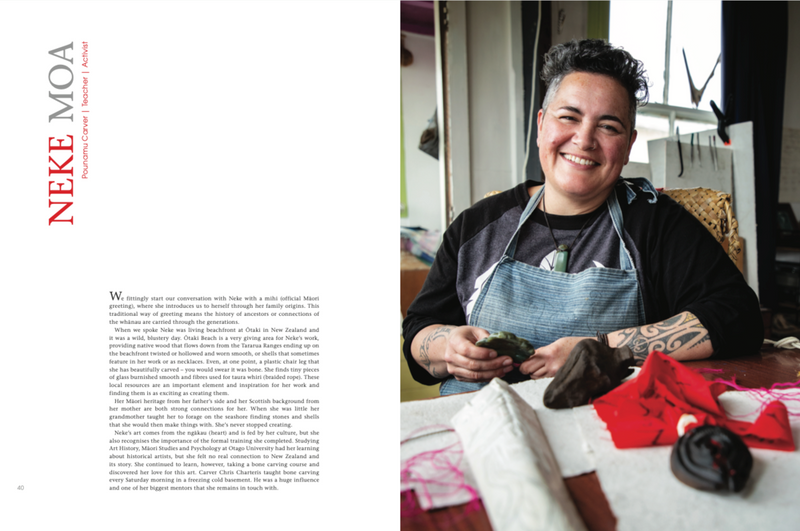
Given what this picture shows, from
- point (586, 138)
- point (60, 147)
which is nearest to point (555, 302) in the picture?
point (586, 138)

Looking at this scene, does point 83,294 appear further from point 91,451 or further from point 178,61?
point 178,61

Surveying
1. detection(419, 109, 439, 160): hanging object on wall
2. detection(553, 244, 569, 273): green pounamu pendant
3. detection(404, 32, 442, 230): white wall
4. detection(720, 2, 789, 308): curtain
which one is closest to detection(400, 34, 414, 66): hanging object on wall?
detection(404, 32, 442, 230): white wall

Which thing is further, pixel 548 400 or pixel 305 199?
pixel 305 199

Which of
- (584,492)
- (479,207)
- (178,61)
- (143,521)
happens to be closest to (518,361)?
(584,492)

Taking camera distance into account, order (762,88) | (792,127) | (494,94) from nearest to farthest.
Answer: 1. (494,94)
2. (762,88)
3. (792,127)

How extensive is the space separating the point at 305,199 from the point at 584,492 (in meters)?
0.51

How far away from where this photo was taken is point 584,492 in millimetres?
429

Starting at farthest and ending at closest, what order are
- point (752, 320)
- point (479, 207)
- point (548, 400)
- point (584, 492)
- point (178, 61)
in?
point (479, 207)
point (752, 320)
point (178, 61)
point (548, 400)
point (584, 492)

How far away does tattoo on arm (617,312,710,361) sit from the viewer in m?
0.78

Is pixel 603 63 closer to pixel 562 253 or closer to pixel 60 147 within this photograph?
pixel 562 253

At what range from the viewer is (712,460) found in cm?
41

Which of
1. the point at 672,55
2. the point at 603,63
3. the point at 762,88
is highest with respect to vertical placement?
the point at 672,55

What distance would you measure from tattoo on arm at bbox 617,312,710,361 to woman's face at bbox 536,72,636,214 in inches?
13.1

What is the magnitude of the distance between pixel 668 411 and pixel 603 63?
0.75 meters
